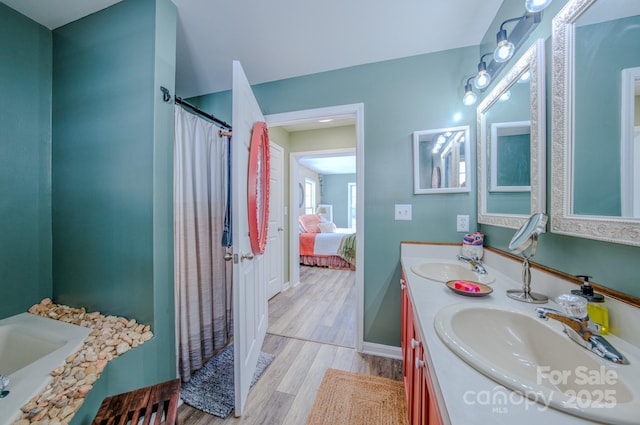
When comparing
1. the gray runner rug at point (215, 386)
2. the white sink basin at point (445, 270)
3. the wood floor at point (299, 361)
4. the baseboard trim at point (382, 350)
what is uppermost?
the white sink basin at point (445, 270)

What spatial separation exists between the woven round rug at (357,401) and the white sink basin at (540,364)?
89cm

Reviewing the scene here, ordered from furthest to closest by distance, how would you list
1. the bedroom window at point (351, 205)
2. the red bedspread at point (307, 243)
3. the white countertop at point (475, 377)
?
the bedroom window at point (351, 205) < the red bedspread at point (307, 243) < the white countertop at point (475, 377)

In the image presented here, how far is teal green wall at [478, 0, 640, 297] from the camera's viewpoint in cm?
63

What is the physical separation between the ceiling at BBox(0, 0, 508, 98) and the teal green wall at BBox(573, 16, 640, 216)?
36.4 inches

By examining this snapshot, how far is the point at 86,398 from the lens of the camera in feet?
2.95

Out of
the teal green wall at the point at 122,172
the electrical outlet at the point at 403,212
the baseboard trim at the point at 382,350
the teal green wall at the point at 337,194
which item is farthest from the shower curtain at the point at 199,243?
the teal green wall at the point at 337,194

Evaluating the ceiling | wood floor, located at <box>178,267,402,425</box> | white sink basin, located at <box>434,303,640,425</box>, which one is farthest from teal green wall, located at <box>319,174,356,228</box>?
white sink basin, located at <box>434,303,640,425</box>

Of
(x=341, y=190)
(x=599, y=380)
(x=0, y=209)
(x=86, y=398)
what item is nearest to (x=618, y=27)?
(x=599, y=380)

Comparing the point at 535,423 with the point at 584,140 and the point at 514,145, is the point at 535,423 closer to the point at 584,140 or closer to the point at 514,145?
the point at 584,140

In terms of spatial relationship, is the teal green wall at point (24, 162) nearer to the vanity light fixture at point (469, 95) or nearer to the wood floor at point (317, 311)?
the wood floor at point (317, 311)

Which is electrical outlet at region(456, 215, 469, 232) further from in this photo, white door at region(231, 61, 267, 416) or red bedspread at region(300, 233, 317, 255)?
red bedspread at region(300, 233, 317, 255)

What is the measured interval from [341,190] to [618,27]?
718 cm

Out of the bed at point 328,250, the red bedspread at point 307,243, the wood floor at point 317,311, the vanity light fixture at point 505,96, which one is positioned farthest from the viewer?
the red bedspread at point 307,243

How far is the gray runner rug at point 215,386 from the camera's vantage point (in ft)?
4.46
